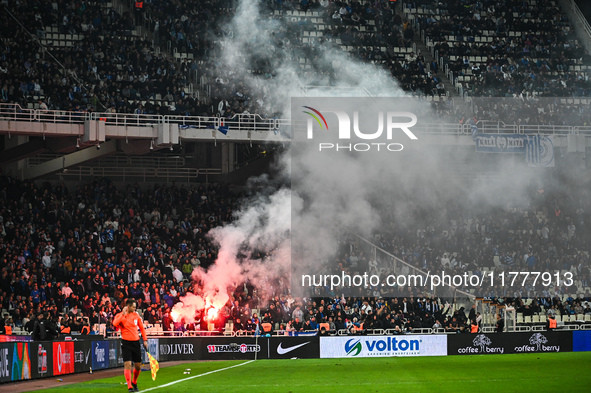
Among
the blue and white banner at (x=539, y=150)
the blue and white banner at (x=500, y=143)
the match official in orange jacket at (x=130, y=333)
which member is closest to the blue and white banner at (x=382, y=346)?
the blue and white banner at (x=500, y=143)

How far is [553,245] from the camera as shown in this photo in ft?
114

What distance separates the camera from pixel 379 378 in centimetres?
1605

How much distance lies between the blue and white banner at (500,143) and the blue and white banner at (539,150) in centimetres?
30

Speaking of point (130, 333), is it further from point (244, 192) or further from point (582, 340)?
point (244, 192)

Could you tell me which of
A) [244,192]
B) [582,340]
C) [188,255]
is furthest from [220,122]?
[582,340]

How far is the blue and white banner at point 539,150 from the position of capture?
113ft

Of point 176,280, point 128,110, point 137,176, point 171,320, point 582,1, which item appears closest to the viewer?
point 171,320

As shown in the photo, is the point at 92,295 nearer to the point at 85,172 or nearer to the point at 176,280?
the point at 176,280

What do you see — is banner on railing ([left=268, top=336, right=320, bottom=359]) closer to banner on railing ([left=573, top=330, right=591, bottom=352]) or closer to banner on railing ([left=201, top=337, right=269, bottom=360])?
banner on railing ([left=201, top=337, right=269, bottom=360])

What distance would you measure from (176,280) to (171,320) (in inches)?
107

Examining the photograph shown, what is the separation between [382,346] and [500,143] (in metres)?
12.5

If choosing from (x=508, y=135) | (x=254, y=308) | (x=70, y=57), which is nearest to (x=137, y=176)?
(x=70, y=57)

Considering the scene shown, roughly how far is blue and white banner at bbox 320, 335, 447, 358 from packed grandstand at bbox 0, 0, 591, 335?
5.93ft

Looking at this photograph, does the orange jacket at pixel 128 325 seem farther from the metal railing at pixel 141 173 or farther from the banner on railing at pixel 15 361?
the metal railing at pixel 141 173
